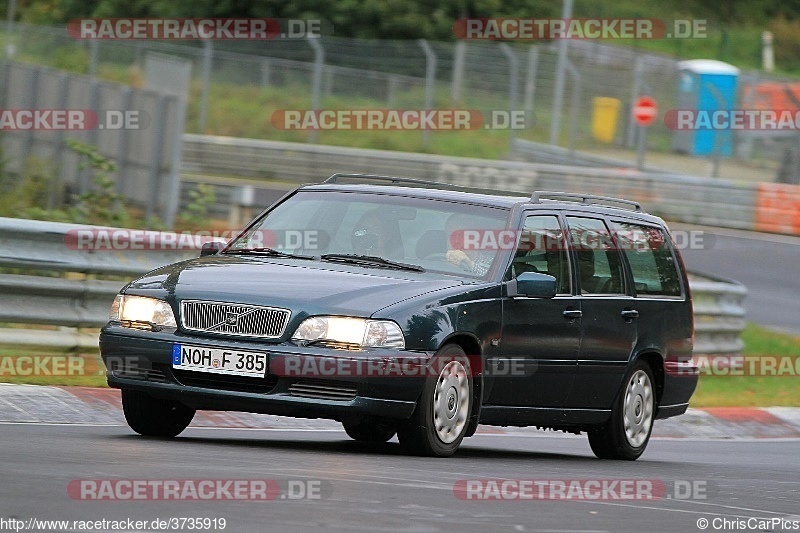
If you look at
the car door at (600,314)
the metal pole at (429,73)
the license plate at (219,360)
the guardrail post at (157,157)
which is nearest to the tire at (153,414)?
the license plate at (219,360)

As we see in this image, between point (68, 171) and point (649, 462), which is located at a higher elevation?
point (68, 171)

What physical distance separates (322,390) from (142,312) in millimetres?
1151

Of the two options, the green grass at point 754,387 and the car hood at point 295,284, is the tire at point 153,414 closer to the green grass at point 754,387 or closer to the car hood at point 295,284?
the car hood at point 295,284

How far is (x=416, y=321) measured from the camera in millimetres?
9375

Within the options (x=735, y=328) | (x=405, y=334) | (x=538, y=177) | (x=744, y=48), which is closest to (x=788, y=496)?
(x=405, y=334)

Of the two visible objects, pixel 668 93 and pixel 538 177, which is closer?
pixel 538 177

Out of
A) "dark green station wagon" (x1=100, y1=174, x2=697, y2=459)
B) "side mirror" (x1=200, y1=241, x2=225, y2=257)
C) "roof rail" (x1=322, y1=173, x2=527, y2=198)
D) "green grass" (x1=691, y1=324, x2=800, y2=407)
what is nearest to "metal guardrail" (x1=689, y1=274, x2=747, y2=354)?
"green grass" (x1=691, y1=324, x2=800, y2=407)

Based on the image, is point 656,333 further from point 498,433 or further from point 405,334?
point 405,334

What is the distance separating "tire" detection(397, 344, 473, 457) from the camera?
9492 mm

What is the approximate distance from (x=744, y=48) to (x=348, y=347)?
180ft

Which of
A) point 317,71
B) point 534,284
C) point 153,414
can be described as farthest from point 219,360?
point 317,71

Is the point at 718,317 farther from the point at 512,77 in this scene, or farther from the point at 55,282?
the point at 512,77

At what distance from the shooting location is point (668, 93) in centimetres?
3762

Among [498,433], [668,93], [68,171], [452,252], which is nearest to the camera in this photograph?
[452,252]
